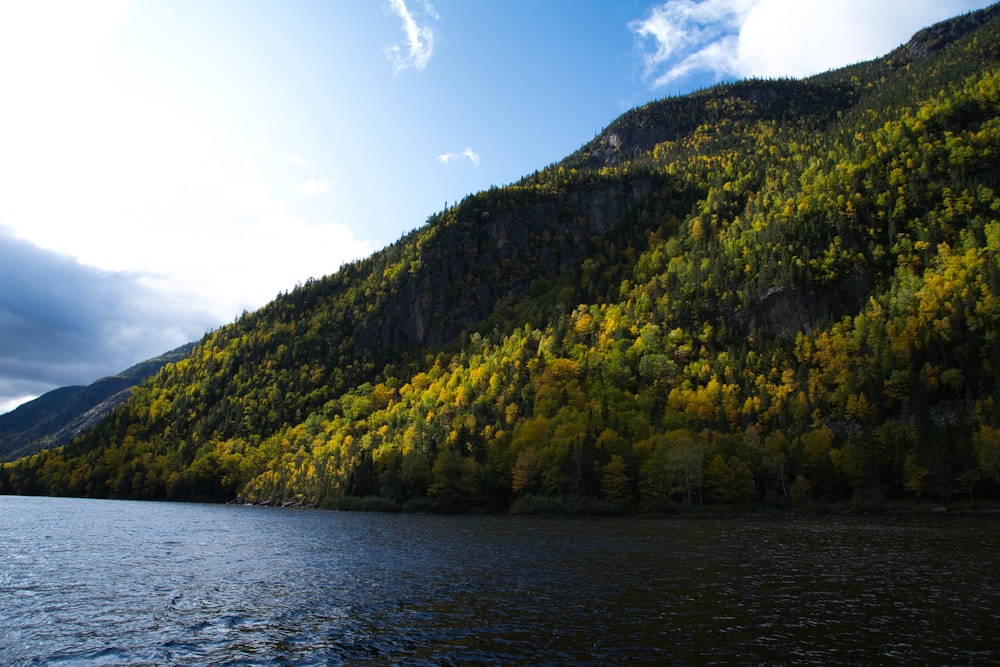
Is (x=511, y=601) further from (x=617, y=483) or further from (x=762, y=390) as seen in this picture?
(x=762, y=390)

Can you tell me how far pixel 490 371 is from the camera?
189 m

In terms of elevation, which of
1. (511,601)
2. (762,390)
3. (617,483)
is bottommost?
(511,601)

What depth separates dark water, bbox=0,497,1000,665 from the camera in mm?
21531

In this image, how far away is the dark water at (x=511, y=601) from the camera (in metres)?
21.5

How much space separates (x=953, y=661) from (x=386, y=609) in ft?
79.0

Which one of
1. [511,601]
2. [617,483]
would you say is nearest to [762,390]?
[617,483]

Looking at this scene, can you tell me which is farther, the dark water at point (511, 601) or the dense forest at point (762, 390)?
the dense forest at point (762, 390)

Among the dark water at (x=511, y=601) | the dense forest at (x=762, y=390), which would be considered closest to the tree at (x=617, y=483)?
the dense forest at (x=762, y=390)

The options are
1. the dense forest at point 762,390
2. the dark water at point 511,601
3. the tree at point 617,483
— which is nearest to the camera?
the dark water at point 511,601

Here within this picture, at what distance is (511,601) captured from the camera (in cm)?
3002

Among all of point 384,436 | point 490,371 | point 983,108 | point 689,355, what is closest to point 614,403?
point 689,355

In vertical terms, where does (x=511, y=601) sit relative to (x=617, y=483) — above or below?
below

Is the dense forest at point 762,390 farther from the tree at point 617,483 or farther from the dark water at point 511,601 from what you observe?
the dark water at point 511,601

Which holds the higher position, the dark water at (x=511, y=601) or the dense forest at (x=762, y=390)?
the dense forest at (x=762, y=390)
